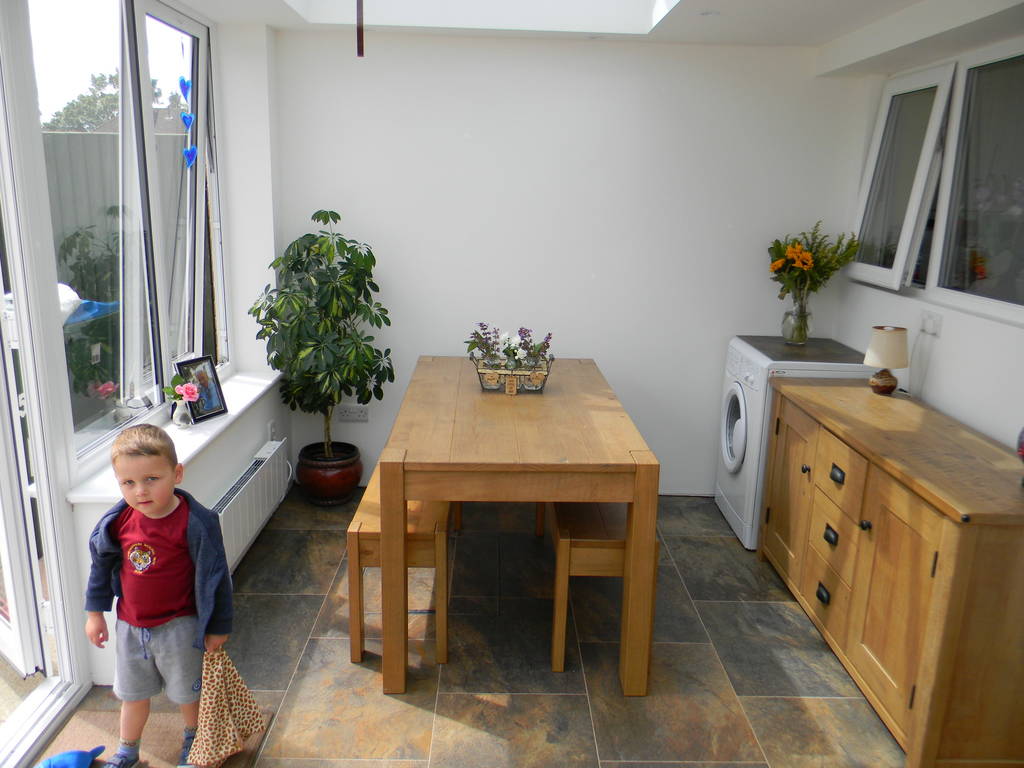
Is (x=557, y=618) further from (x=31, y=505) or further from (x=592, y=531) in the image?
(x=31, y=505)

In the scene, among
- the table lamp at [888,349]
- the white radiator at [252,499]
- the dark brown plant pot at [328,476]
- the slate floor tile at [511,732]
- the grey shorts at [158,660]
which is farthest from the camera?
the dark brown plant pot at [328,476]

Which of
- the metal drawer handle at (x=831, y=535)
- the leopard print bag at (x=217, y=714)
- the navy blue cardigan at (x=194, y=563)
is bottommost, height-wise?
the leopard print bag at (x=217, y=714)

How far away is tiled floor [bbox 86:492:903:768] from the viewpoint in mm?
2613

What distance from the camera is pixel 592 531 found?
9.84ft

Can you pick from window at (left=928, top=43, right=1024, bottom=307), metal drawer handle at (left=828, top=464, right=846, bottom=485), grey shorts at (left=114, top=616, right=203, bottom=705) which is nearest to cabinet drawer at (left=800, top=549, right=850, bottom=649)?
metal drawer handle at (left=828, top=464, right=846, bottom=485)

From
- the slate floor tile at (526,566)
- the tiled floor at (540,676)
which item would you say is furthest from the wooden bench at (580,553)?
the slate floor tile at (526,566)

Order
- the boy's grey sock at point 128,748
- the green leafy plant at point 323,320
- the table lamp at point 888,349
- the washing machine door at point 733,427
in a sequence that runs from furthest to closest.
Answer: the washing machine door at point 733,427
the green leafy plant at point 323,320
the table lamp at point 888,349
the boy's grey sock at point 128,748

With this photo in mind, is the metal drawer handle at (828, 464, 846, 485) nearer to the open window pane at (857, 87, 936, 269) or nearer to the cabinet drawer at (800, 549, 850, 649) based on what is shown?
the cabinet drawer at (800, 549, 850, 649)

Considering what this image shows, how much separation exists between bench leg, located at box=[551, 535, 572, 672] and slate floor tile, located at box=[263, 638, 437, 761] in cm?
44

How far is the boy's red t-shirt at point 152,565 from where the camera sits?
2.26 meters

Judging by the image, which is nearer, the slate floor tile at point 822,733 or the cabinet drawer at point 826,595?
the slate floor tile at point 822,733

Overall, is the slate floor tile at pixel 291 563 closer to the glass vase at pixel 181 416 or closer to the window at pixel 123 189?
the glass vase at pixel 181 416

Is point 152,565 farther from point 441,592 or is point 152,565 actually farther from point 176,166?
point 176,166

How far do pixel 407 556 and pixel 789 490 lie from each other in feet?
5.55
